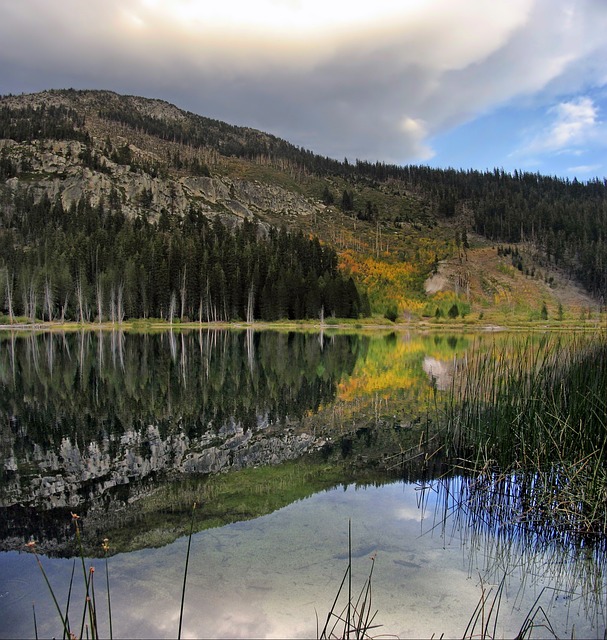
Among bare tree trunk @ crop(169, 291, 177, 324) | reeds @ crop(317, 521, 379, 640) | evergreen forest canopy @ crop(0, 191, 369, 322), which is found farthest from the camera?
bare tree trunk @ crop(169, 291, 177, 324)

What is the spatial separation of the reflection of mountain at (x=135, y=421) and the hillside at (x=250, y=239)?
202 feet

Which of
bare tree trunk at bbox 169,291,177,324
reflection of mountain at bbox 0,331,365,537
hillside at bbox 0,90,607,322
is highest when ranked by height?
hillside at bbox 0,90,607,322

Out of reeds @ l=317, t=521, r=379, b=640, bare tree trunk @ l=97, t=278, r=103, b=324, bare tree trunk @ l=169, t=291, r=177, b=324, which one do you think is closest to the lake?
reeds @ l=317, t=521, r=379, b=640

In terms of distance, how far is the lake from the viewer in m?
5.51

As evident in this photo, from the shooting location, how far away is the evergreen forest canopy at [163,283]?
86062 mm

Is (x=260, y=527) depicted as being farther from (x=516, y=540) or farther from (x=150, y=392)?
(x=150, y=392)

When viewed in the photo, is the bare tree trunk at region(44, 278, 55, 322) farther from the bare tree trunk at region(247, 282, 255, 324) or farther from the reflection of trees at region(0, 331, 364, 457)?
the reflection of trees at region(0, 331, 364, 457)

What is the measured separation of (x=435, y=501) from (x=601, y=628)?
389 cm

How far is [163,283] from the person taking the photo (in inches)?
3497

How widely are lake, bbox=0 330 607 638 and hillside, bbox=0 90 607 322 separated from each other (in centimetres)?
7431

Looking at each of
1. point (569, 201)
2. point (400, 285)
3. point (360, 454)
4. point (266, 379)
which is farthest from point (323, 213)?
point (360, 454)

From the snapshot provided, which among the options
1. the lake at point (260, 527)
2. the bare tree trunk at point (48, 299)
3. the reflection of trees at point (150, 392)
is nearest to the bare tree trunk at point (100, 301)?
the bare tree trunk at point (48, 299)

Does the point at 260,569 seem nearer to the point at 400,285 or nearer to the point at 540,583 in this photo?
the point at 540,583

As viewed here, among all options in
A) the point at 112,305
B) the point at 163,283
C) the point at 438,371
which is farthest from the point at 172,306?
the point at 438,371
